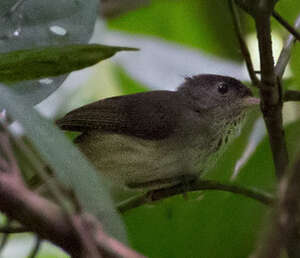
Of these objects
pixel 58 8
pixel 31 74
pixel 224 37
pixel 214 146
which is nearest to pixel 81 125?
pixel 214 146

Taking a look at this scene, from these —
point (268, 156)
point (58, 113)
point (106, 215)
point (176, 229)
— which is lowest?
point (58, 113)

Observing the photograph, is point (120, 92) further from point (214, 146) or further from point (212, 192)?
point (212, 192)

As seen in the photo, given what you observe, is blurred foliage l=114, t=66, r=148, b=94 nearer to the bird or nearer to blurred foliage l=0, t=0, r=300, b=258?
the bird

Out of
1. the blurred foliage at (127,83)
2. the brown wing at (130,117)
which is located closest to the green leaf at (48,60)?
the brown wing at (130,117)

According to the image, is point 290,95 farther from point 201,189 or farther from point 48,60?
point 48,60

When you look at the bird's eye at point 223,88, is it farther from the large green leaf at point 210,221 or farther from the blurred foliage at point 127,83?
the large green leaf at point 210,221

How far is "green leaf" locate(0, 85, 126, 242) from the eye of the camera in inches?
38.4

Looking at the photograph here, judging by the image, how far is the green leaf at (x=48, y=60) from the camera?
4.26 ft

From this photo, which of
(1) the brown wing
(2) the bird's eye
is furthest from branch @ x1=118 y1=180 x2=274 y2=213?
(2) the bird's eye

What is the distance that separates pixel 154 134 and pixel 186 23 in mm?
844

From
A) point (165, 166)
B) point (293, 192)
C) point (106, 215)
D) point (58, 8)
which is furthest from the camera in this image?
point (165, 166)

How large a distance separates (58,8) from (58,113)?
129 cm

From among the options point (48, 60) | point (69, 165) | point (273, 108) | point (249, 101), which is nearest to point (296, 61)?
point (249, 101)

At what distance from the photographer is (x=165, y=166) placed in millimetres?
3021
